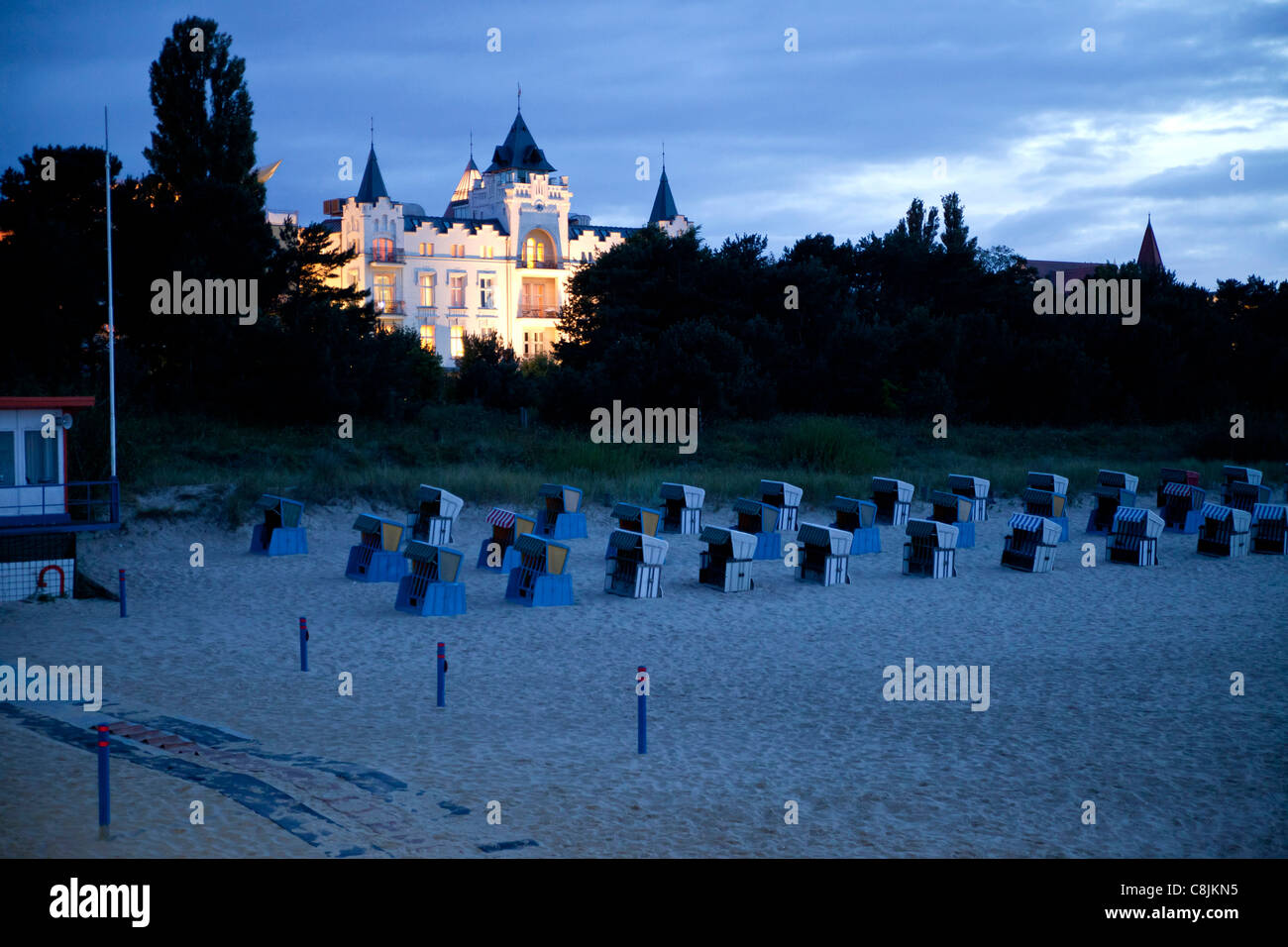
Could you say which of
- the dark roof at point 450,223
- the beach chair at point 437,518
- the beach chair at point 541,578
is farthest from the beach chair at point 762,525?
the dark roof at point 450,223

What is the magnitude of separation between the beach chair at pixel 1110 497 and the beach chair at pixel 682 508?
30.1 ft

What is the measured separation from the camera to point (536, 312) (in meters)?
68.4

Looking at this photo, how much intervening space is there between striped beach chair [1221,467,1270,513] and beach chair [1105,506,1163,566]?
5.04 m

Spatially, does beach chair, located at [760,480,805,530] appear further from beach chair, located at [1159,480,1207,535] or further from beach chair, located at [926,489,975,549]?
beach chair, located at [1159,480,1207,535]

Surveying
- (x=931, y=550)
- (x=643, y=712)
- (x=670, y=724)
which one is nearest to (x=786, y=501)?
(x=931, y=550)

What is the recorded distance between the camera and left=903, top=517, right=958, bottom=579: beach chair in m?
19.8

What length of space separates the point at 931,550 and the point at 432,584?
8924 millimetres

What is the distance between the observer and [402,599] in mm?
16812

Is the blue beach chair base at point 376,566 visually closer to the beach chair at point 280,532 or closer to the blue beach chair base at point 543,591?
the blue beach chair base at point 543,591

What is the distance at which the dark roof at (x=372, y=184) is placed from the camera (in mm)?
63188

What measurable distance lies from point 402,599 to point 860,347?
1265 inches

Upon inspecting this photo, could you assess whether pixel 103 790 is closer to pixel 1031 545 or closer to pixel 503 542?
pixel 503 542

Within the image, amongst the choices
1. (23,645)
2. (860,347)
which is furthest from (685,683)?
(860,347)

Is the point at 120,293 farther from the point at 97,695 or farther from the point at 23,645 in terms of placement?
the point at 97,695
